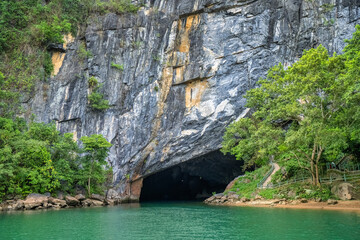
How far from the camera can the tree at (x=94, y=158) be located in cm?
2655

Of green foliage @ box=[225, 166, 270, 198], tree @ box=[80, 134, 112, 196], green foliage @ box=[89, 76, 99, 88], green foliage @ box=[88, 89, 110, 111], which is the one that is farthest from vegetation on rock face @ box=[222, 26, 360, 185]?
green foliage @ box=[89, 76, 99, 88]

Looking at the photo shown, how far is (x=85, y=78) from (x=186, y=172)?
62.5 feet

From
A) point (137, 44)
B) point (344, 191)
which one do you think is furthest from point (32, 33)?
point (344, 191)

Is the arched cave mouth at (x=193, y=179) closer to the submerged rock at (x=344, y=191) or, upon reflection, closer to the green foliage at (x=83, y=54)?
the green foliage at (x=83, y=54)

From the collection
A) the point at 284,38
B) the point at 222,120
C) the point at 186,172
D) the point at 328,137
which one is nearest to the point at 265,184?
the point at 222,120

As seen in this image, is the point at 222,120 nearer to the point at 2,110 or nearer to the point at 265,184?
the point at 265,184

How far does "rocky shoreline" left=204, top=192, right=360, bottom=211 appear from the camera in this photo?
16545mm

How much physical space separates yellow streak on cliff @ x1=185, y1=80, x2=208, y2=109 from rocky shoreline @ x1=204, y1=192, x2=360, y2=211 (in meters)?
9.43

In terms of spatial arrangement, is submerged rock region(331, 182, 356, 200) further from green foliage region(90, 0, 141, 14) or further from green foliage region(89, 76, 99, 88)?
green foliage region(90, 0, 141, 14)

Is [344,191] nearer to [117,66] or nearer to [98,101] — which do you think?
[98,101]

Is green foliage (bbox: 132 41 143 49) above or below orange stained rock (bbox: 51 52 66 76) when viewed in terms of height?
above

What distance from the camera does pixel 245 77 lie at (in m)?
30.3

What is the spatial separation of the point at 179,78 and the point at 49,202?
651 inches

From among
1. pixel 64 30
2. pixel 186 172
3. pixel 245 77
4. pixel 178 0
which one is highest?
pixel 178 0
